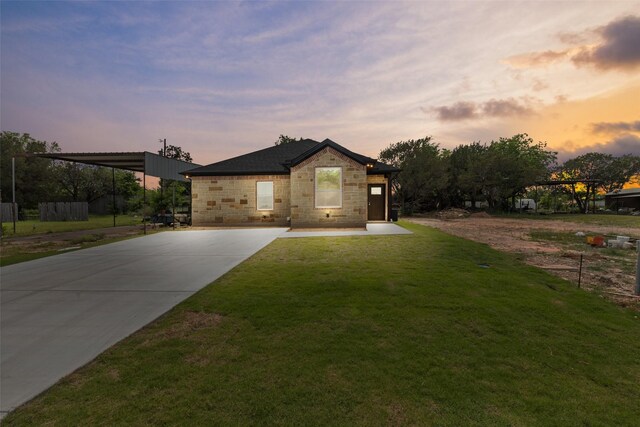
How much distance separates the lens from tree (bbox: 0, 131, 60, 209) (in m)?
29.7

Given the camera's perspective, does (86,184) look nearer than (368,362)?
No

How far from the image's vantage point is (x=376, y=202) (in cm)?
1984

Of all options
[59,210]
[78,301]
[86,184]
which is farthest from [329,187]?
[86,184]

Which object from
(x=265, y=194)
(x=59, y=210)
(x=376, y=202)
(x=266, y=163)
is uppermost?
(x=266, y=163)

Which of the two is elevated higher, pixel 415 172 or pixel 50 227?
pixel 415 172

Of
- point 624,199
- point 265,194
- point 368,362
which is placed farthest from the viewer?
point 624,199

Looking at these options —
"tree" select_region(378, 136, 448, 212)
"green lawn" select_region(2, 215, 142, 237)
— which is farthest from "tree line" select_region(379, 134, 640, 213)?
"green lawn" select_region(2, 215, 142, 237)

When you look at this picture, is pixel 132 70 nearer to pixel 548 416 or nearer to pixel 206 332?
pixel 206 332

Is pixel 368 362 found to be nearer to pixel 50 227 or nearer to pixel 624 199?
pixel 50 227

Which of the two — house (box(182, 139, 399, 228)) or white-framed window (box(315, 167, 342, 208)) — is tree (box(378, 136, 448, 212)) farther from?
white-framed window (box(315, 167, 342, 208))

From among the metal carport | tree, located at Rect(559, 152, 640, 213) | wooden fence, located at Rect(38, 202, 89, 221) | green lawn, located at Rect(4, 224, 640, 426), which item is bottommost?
green lawn, located at Rect(4, 224, 640, 426)

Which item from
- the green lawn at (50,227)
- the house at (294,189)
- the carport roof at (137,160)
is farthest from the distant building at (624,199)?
the green lawn at (50,227)

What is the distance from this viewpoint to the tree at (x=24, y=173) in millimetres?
29656

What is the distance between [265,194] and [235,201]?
2.15 m
